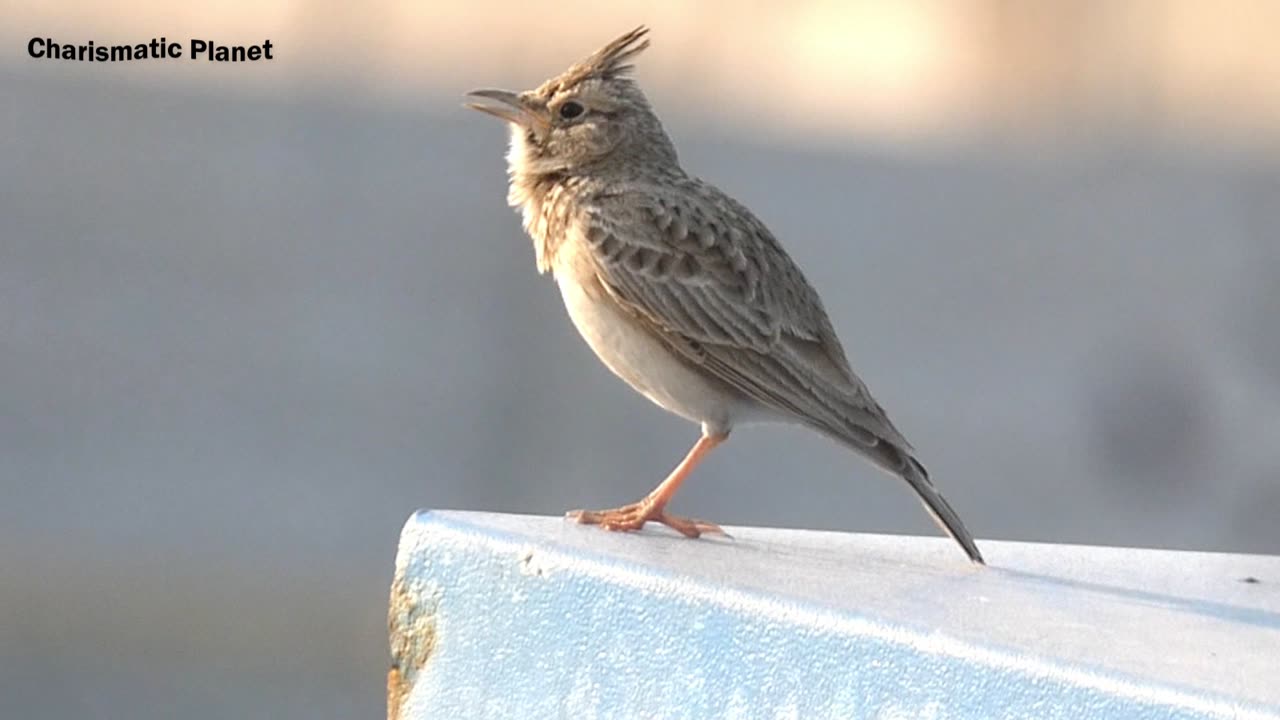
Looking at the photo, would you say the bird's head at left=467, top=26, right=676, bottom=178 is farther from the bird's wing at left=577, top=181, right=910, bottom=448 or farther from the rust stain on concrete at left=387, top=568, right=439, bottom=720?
the rust stain on concrete at left=387, top=568, right=439, bottom=720

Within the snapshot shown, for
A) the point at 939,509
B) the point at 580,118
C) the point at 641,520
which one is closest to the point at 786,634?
the point at 939,509

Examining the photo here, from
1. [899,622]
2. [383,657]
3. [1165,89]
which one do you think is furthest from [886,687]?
[1165,89]

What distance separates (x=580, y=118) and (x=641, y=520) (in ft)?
3.77

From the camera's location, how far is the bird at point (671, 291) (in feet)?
14.6

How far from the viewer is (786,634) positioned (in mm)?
3014

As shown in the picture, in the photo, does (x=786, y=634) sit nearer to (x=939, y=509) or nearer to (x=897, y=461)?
(x=939, y=509)

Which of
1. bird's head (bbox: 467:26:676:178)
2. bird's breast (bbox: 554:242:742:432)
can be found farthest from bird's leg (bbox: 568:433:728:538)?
bird's head (bbox: 467:26:676:178)

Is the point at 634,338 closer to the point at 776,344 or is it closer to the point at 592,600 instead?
the point at 776,344

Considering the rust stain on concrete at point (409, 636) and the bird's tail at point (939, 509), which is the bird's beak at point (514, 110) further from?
the rust stain on concrete at point (409, 636)

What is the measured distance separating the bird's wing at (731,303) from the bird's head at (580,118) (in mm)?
203

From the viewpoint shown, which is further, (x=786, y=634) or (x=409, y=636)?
(x=409, y=636)

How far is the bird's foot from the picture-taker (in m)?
4.16

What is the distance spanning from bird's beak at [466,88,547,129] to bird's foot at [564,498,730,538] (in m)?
1.07

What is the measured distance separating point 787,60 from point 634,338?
7.67 metres
